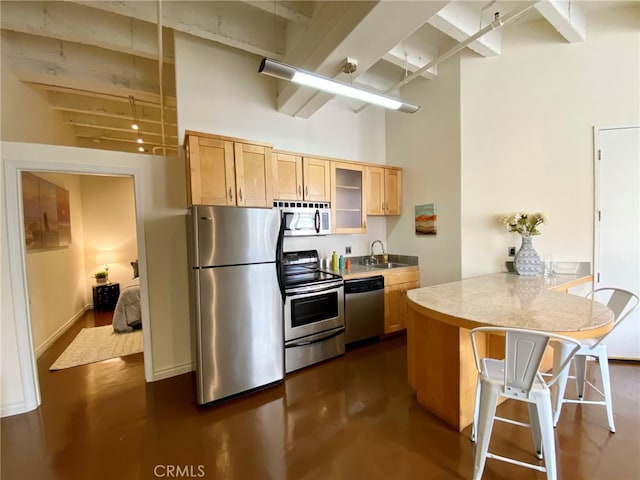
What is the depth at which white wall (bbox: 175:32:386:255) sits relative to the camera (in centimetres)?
297

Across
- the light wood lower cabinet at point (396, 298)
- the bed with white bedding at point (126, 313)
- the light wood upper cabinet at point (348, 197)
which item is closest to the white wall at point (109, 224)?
the bed with white bedding at point (126, 313)

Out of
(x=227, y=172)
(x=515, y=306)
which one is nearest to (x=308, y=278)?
(x=227, y=172)

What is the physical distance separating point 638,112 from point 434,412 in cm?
362

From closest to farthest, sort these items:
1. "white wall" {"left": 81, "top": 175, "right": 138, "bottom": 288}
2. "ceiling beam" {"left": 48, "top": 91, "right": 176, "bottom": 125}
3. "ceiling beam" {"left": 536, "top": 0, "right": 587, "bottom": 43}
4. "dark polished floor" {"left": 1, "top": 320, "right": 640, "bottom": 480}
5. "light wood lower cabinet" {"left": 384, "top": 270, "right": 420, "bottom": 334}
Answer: "dark polished floor" {"left": 1, "top": 320, "right": 640, "bottom": 480}, "ceiling beam" {"left": 536, "top": 0, "right": 587, "bottom": 43}, "light wood lower cabinet" {"left": 384, "top": 270, "right": 420, "bottom": 334}, "ceiling beam" {"left": 48, "top": 91, "right": 176, "bottom": 125}, "white wall" {"left": 81, "top": 175, "right": 138, "bottom": 288}

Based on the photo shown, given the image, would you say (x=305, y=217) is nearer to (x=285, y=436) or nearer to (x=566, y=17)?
(x=285, y=436)

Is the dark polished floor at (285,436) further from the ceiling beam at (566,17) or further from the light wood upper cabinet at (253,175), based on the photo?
the ceiling beam at (566,17)

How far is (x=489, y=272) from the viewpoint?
3344 millimetres

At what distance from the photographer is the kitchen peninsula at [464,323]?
164 cm

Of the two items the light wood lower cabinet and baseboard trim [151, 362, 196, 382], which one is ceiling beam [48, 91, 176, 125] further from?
the light wood lower cabinet

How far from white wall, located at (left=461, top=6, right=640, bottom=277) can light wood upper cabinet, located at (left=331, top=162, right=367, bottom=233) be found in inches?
51.1

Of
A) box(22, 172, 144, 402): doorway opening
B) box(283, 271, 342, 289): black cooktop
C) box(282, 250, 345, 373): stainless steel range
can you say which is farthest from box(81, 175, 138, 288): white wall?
box(282, 250, 345, 373): stainless steel range

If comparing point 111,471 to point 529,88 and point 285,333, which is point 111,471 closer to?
point 285,333

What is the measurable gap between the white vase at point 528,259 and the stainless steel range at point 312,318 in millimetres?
2014

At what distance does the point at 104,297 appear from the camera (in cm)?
541
